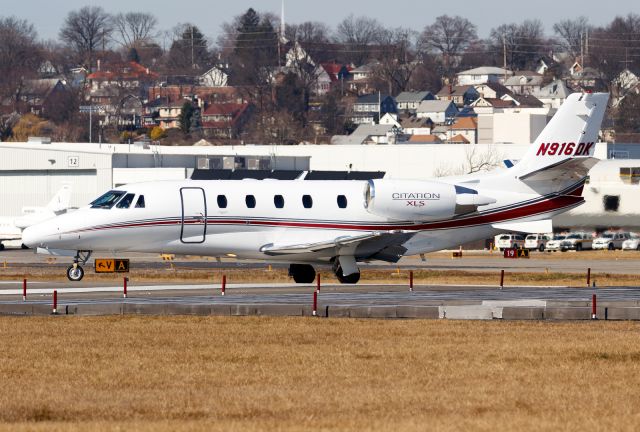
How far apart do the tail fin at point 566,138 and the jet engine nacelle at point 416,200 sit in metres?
2.45

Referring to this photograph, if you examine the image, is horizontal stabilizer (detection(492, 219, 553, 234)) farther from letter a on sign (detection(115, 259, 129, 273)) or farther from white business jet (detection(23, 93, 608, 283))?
letter a on sign (detection(115, 259, 129, 273))

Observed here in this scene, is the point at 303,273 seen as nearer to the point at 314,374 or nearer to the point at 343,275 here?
the point at 343,275

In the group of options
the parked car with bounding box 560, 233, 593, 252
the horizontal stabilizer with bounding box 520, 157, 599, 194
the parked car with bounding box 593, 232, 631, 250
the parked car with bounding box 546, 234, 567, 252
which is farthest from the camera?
the parked car with bounding box 593, 232, 631, 250

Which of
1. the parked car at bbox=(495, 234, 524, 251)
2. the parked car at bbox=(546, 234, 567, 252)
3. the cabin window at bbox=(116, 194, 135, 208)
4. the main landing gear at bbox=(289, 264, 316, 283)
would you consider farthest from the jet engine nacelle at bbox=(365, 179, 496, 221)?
the parked car at bbox=(495, 234, 524, 251)

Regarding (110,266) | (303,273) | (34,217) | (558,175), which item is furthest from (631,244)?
(110,266)

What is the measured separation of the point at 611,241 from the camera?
307ft

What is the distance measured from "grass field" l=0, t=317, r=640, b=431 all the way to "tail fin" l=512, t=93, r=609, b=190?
50.6ft

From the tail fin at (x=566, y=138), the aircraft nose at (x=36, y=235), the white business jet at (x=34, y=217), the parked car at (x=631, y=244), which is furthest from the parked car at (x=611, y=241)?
the aircraft nose at (x=36, y=235)

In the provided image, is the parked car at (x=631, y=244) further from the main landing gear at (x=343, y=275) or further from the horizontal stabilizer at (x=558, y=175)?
the main landing gear at (x=343, y=275)

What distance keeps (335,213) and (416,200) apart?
2708 millimetres

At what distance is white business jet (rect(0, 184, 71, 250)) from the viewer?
86.3 metres

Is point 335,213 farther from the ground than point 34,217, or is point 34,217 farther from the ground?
point 335,213

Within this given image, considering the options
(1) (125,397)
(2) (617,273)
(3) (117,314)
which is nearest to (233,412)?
(1) (125,397)

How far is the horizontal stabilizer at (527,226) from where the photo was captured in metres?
47.0
